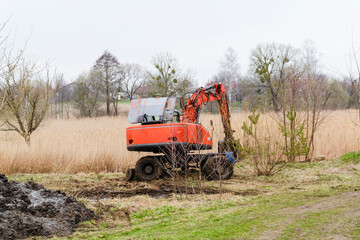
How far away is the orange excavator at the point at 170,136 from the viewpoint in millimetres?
9422

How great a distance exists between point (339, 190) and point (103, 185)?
5.25 metres

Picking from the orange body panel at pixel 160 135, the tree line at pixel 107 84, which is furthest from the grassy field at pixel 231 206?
the tree line at pixel 107 84

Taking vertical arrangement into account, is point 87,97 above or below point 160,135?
above

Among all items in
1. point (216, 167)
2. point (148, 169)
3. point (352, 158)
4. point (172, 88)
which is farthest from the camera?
point (172, 88)

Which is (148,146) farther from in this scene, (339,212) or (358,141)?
(358,141)

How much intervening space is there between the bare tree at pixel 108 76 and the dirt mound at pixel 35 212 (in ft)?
96.0

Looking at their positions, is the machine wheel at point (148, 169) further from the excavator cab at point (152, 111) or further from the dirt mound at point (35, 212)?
the dirt mound at point (35, 212)

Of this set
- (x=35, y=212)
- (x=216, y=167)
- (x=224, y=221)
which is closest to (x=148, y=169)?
(x=216, y=167)

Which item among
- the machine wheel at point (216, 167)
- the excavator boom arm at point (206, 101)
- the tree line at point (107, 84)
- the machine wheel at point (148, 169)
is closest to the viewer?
the machine wheel at point (216, 167)

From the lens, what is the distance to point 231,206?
6.94 metres

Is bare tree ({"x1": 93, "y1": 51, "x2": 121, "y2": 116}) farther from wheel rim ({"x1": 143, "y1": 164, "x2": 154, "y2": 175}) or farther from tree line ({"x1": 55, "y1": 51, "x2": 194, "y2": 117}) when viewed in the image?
wheel rim ({"x1": 143, "y1": 164, "x2": 154, "y2": 175})

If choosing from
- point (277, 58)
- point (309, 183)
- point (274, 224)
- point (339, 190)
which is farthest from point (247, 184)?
point (277, 58)

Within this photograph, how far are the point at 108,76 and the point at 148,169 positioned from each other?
89.7 feet

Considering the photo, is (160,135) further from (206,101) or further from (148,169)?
(206,101)
